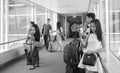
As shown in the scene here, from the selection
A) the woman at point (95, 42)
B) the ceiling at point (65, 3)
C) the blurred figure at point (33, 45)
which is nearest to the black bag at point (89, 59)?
the woman at point (95, 42)

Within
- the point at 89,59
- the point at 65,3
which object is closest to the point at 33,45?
the point at 89,59

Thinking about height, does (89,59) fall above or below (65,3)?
below

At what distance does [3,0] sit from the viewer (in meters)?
6.63

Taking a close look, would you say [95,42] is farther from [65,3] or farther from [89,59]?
[65,3]

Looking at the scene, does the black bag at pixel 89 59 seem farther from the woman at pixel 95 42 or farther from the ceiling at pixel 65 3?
the ceiling at pixel 65 3

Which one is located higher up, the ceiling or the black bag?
the ceiling

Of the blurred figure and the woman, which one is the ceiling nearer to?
the blurred figure

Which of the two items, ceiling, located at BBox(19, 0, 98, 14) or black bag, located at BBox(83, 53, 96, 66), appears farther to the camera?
ceiling, located at BBox(19, 0, 98, 14)

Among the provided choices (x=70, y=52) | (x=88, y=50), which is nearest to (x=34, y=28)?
(x=70, y=52)

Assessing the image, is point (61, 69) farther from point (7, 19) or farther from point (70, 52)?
point (7, 19)

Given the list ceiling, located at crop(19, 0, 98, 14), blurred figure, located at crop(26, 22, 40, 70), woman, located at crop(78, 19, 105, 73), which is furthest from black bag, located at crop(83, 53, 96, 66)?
ceiling, located at crop(19, 0, 98, 14)

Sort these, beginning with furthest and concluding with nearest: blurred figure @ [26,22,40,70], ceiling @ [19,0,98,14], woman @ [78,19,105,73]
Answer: ceiling @ [19,0,98,14] < blurred figure @ [26,22,40,70] < woman @ [78,19,105,73]

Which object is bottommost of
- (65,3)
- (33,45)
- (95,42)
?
(33,45)

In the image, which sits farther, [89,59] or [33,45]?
[33,45]
